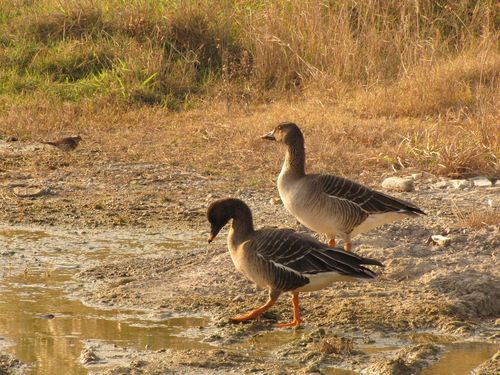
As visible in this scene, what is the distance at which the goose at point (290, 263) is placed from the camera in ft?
20.3

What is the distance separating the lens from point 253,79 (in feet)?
43.7

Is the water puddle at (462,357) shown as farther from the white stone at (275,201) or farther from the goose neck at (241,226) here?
the white stone at (275,201)

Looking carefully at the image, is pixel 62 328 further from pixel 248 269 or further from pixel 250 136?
pixel 250 136

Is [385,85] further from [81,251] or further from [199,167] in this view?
[81,251]

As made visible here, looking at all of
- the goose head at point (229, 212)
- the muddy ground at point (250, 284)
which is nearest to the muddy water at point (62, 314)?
the muddy ground at point (250, 284)

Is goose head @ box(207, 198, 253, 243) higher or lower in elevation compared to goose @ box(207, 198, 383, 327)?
higher

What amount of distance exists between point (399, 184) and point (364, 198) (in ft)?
7.61

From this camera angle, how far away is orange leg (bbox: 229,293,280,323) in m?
6.36

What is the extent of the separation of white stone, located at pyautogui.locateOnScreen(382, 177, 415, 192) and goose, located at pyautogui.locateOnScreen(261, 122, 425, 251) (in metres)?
2.15

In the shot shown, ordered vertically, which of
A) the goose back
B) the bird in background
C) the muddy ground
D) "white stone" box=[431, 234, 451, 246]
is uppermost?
the goose back

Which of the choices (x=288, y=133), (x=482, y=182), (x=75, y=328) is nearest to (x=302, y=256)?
(x=75, y=328)

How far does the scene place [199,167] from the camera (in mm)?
10688

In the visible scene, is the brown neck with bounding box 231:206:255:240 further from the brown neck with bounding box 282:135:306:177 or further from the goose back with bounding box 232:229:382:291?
the brown neck with bounding box 282:135:306:177

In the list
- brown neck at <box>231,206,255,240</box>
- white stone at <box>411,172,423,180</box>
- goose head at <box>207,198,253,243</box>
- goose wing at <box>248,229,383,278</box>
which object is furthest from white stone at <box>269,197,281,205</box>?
goose wing at <box>248,229,383,278</box>
